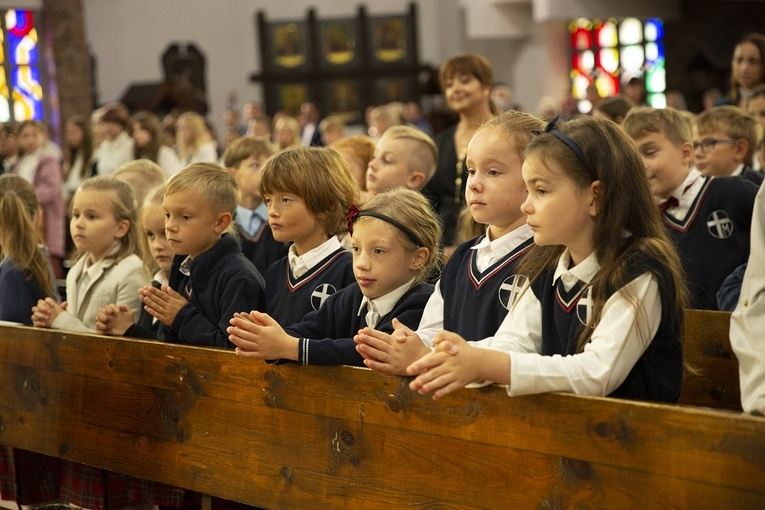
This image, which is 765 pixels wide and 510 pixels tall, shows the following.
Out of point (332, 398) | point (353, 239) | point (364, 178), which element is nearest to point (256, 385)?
point (332, 398)

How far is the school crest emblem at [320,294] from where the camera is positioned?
3.64 meters

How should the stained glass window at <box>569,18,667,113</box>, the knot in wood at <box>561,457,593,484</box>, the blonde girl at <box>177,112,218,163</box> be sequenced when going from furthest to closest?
1. the stained glass window at <box>569,18,667,113</box>
2. the blonde girl at <box>177,112,218,163</box>
3. the knot in wood at <box>561,457,593,484</box>

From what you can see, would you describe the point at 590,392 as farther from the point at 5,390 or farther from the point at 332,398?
the point at 5,390

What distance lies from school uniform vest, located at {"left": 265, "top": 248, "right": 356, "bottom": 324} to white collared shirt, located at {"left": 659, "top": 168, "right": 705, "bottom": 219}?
142 cm

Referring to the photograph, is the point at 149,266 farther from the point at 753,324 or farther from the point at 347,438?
the point at 753,324

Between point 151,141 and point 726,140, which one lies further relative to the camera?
point 151,141

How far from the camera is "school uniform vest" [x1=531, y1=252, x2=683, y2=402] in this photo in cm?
253

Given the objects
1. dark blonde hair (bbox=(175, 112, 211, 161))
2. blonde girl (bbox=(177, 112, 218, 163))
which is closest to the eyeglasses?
blonde girl (bbox=(177, 112, 218, 163))

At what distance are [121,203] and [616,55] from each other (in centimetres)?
1547

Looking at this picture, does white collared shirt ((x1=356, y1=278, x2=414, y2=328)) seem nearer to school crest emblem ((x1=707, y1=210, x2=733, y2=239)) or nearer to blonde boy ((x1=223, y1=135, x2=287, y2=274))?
school crest emblem ((x1=707, y1=210, x2=733, y2=239))

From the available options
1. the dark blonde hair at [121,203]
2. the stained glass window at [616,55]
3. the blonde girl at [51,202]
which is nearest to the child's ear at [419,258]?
the dark blonde hair at [121,203]

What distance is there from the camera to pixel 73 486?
13.7 feet

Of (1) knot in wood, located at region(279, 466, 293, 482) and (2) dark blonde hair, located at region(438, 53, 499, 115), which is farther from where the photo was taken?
(2) dark blonde hair, located at region(438, 53, 499, 115)

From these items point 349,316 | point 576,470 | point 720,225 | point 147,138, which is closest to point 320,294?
point 349,316
